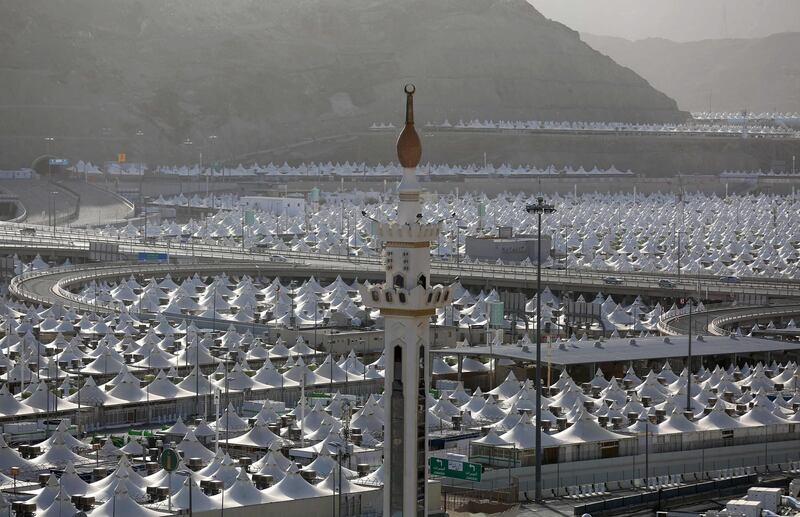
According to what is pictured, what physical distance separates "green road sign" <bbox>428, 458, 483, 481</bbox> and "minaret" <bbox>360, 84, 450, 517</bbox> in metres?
18.5

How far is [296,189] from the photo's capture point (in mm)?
187500

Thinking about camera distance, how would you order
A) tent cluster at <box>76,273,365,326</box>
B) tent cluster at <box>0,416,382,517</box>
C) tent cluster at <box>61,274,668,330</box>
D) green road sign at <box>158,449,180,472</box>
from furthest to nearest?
1. tent cluster at <box>76,273,365,326</box>
2. tent cluster at <box>61,274,668,330</box>
3. tent cluster at <box>0,416,382,517</box>
4. green road sign at <box>158,449,180,472</box>

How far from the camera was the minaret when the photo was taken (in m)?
29.2

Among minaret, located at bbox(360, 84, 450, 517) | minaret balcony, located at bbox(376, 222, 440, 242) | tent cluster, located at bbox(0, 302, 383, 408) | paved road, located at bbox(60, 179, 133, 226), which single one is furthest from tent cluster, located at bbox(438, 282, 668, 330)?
paved road, located at bbox(60, 179, 133, 226)

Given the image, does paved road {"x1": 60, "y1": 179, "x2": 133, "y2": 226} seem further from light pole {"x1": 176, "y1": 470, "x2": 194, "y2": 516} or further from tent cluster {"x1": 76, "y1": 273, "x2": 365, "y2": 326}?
light pole {"x1": 176, "y1": 470, "x2": 194, "y2": 516}

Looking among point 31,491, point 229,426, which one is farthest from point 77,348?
point 31,491

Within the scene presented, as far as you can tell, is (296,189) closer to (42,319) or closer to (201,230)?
(201,230)

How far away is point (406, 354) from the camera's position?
2920 cm

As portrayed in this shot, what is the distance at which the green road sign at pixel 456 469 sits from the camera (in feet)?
157

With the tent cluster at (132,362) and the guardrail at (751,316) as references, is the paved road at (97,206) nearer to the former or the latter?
the tent cluster at (132,362)

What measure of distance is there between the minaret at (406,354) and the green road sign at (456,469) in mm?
18515

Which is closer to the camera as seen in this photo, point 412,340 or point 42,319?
point 412,340

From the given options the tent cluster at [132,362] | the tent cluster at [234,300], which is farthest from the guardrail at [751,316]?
the tent cluster at [132,362]

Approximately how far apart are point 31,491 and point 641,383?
2723 centimetres
